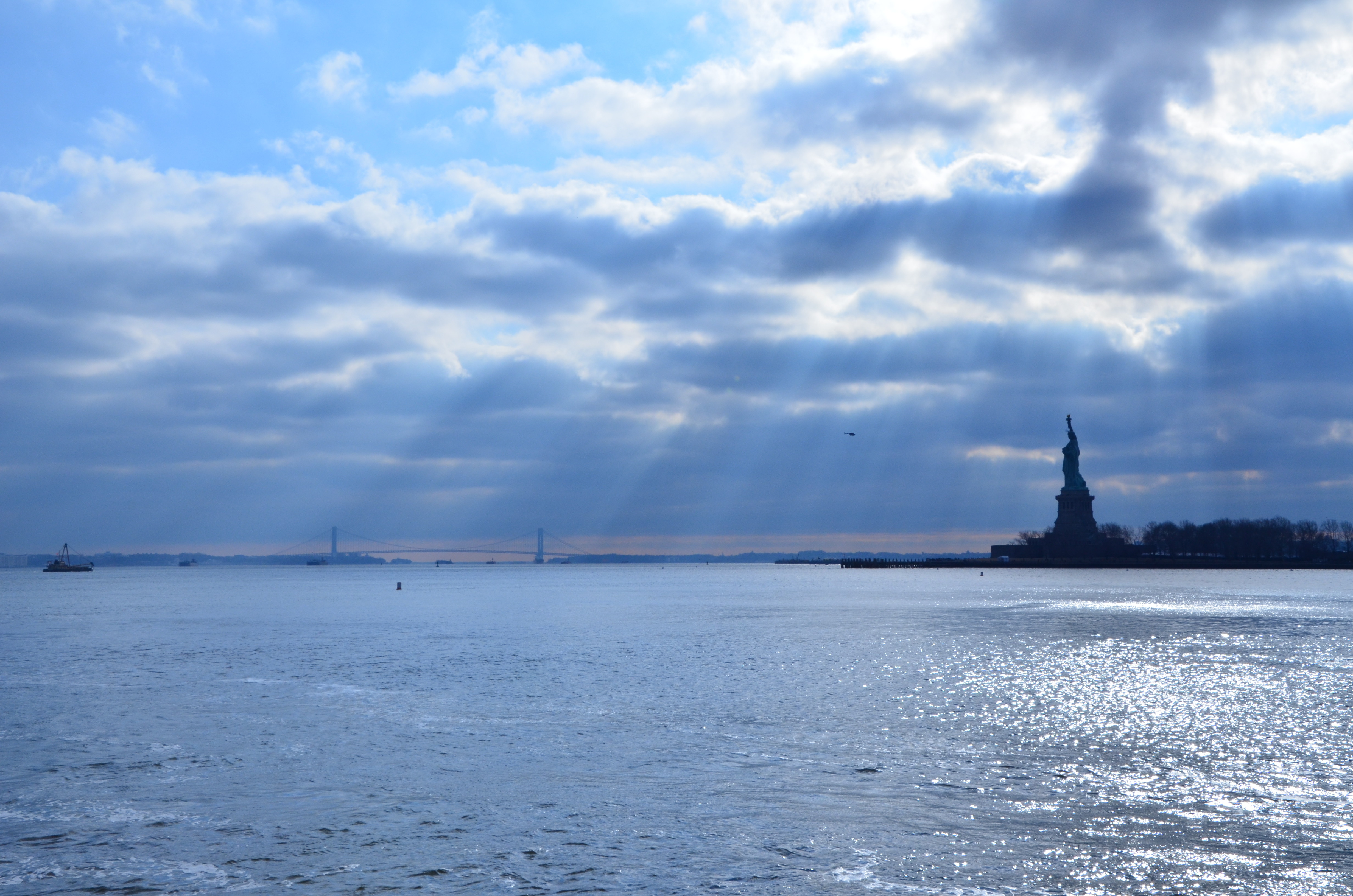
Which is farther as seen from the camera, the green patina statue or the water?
the green patina statue

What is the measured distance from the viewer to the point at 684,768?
70.3 ft

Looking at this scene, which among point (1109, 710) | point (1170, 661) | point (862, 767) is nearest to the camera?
point (862, 767)

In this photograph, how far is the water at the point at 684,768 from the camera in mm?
14820

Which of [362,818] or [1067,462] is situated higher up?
[1067,462]

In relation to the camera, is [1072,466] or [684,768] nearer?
[684,768]

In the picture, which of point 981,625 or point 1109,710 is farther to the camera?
point 981,625

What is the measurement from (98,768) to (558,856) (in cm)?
1251

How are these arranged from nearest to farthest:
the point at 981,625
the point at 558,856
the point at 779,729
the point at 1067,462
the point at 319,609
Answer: the point at 558,856, the point at 779,729, the point at 981,625, the point at 319,609, the point at 1067,462

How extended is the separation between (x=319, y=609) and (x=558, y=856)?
8584 cm

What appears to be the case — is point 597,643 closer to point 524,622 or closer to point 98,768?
point 524,622

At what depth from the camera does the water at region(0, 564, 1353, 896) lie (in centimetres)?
1482

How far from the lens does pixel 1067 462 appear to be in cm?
18550

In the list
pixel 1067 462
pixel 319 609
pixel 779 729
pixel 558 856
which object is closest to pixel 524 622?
pixel 319 609

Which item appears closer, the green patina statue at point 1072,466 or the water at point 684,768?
the water at point 684,768
